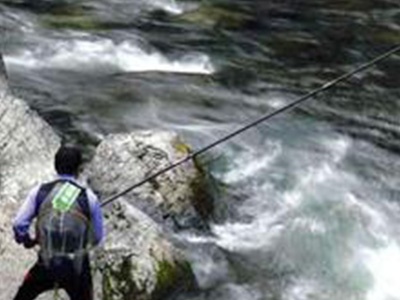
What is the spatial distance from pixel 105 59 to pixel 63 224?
474 inches

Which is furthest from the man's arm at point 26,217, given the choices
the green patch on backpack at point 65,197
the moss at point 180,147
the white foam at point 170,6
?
the white foam at point 170,6

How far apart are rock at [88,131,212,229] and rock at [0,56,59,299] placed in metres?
0.81

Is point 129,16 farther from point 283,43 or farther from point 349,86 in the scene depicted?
point 349,86

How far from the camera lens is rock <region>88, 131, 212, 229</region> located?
38.0 feet

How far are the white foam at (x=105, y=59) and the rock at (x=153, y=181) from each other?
645 centimetres

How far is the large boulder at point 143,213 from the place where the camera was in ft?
31.6

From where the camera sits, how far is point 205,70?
1848 cm

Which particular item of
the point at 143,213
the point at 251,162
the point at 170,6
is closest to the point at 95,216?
the point at 143,213

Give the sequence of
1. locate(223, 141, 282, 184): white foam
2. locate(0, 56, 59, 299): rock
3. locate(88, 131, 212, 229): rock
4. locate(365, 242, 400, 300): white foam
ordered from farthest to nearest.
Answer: locate(223, 141, 282, 184): white foam → locate(88, 131, 212, 229): rock → locate(365, 242, 400, 300): white foam → locate(0, 56, 59, 299): rock

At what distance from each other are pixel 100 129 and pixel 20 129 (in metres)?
3.19

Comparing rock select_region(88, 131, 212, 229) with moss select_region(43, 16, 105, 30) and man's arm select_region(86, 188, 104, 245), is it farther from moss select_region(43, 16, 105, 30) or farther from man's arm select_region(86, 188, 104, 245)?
moss select_region(43, 16, 105, 30)

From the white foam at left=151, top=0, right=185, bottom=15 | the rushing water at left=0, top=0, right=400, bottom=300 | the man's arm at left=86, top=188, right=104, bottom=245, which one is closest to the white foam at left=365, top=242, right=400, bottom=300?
the rushing water at left=0, top=0, right=400, bottom=300

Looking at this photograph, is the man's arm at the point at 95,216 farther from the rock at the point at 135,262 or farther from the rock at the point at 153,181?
the rock at the point at 153,181

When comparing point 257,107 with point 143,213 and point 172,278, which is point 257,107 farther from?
point 172,278
